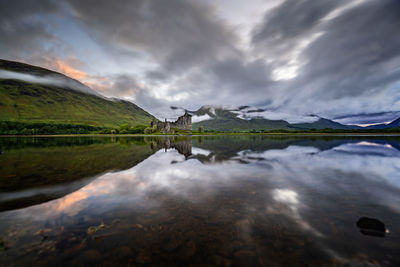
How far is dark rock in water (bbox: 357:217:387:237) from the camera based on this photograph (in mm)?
6762

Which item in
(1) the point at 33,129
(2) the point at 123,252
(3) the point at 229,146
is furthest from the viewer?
(1) the point at 33,129

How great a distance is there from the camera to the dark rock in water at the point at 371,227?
6762mm

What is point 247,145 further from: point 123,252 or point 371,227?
point 123,252

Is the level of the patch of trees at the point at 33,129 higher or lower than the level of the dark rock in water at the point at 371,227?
higher

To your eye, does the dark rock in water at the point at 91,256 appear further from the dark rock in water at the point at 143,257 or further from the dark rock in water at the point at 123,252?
the dark rock in water at the point at 143,257

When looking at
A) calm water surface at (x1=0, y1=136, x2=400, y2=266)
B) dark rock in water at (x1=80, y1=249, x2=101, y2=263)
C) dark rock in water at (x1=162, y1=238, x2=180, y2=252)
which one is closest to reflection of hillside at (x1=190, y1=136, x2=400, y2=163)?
calm water surface at (x1=0, y1=136, x2=400, y2=266)

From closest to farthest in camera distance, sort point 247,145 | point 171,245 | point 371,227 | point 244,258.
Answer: point 244,258
point 171,245
point 371,227
point 247,145

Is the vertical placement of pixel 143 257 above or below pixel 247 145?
below

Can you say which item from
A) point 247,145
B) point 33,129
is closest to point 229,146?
point 247,145

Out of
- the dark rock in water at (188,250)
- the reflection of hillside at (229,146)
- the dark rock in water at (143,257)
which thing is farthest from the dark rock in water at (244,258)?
the reflection of hillside at (229,146)

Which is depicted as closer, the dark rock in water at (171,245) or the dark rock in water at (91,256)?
the dark rock in water at (91,256)

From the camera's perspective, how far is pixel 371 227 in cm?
730

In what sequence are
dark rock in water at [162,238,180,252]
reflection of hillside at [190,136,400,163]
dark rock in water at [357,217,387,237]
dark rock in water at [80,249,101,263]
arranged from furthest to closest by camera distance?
reflection of hillside at [190,136,400,163]
dark rock in water at [357,217,387,237]
dark rock in water at [162,238,180,252]
dark rock in water at [80,249,101,263]

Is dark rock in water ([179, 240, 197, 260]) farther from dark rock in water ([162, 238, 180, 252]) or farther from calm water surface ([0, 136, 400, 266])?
dark rock in water ([162, 238, 180, 252])
